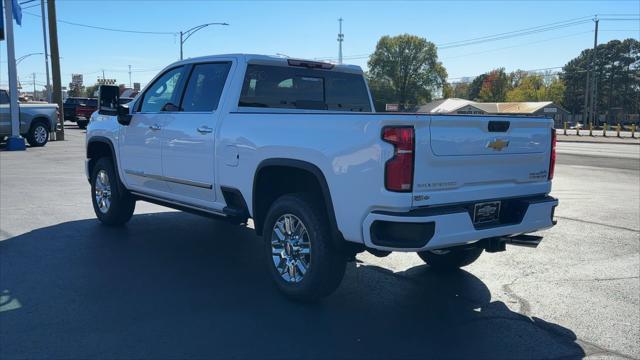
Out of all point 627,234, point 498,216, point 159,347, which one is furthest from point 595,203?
point 159,347

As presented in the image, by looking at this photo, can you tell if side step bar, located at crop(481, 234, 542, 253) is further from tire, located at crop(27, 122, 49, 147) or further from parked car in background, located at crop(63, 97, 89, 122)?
parked car in background, located at crop(63, 97, 89, 122)

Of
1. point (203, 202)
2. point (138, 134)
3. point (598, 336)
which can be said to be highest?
point (138, 134)

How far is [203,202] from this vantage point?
5668 mm

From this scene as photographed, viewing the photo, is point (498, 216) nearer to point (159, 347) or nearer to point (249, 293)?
point (249, 293)

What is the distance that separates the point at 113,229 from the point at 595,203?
796cm

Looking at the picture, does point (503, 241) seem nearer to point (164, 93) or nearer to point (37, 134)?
point (164, 93)

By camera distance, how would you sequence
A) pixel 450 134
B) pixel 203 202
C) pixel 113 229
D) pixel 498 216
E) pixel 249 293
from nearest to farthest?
pixel 450 134 < pixel 498 216 < pixel 249 293 < pixel 203 202 < pixel 113 229

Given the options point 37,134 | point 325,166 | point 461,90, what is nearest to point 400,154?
point 325,166

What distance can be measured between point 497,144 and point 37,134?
19.8m

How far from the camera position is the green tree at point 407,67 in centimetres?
11025

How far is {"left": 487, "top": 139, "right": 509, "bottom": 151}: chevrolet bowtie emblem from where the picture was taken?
170 inches

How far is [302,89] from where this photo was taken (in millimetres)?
5984

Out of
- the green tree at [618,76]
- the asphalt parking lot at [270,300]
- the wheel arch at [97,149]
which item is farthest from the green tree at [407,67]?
the asphalt parking lot at [270,300]

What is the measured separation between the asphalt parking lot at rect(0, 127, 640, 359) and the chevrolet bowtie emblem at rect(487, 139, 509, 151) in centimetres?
132
